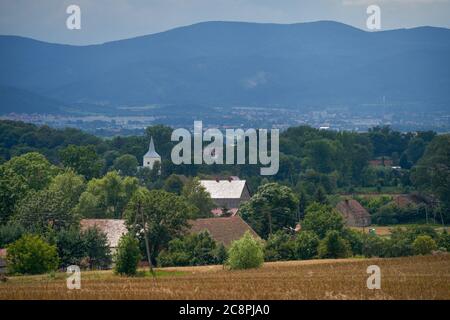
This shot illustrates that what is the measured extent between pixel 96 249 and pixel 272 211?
58.8ft

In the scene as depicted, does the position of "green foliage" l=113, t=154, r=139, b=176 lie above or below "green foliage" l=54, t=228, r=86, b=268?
→ below

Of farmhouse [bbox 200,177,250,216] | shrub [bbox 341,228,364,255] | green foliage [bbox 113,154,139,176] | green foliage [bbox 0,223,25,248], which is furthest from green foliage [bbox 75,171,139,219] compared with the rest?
green foliage [bbox 113,154,139,176]

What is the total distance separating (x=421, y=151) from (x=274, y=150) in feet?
112

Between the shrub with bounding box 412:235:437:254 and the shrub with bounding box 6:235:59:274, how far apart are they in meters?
20.6

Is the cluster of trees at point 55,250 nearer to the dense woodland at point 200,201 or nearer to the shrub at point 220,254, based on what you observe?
the dense woodland at point 200,201

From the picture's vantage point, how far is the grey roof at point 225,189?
11100 centimetres

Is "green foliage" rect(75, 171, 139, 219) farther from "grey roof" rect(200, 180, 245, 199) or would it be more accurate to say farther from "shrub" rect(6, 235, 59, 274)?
"shrub" rect(6, 235, 59, 274)

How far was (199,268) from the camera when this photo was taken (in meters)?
52.4

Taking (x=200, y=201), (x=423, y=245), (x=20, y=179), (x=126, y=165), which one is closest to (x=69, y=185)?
(x=20, y=179)

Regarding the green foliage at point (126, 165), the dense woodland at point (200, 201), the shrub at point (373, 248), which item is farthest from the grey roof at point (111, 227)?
the green foliage at point (126, 165)

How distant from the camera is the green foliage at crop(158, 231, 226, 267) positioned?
188 feet

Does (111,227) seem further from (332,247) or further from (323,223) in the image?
(332,247)

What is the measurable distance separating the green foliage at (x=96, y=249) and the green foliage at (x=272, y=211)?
1575 cm
